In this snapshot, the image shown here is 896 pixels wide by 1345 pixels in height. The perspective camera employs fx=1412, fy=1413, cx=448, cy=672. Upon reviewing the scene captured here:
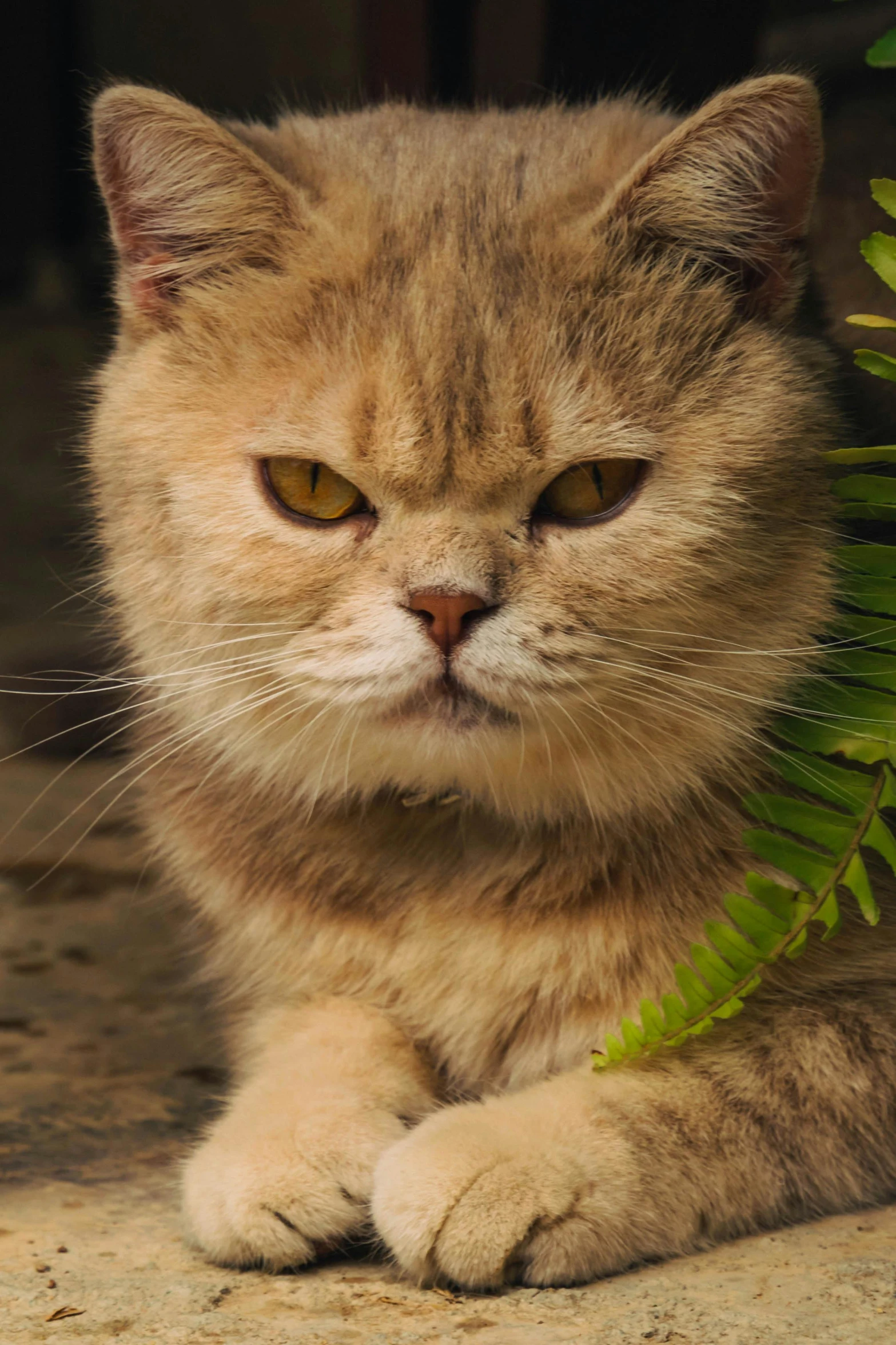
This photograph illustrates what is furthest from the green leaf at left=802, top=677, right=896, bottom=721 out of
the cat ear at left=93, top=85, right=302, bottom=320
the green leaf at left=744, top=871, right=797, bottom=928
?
the cat ear at left=93, top=85, right=302, bottom=320

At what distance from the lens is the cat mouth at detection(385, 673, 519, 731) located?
5.03ft

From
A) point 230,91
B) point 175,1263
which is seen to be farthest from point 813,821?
point 230,91

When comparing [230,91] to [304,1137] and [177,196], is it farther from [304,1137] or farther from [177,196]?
[304,1137]

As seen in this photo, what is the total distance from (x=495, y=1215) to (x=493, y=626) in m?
0.62

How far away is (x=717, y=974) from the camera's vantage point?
1.59m

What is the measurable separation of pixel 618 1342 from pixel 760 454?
0.97m

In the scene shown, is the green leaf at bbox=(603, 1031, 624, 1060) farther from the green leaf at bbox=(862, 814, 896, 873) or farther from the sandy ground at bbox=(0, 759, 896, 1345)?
the green leaf at bbox=(862, 814, 896, 873)

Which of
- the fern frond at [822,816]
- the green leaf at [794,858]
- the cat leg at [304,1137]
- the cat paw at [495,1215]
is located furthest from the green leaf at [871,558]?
the cat leg at [304,1137]

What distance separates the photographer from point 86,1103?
2.07 m

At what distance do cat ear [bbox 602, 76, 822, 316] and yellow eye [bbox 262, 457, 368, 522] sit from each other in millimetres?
442

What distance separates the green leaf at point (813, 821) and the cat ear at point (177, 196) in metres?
0.90

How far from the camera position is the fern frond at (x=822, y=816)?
5.20 feet

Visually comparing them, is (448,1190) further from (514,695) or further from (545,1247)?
(514,695)

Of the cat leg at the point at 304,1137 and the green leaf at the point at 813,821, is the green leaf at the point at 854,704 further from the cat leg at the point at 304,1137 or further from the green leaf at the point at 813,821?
the cat leg at the point at 304,1137
